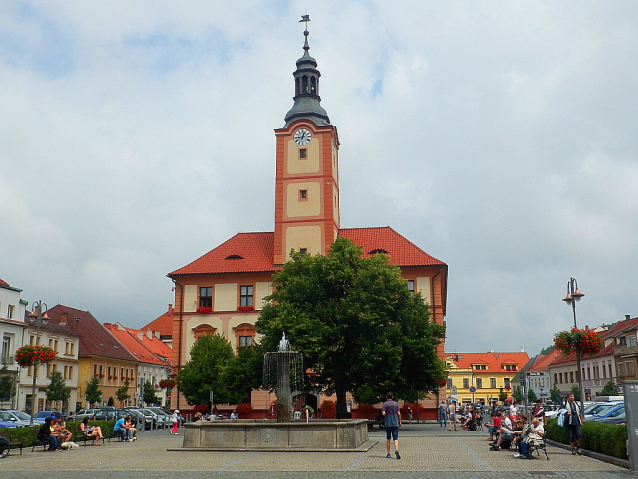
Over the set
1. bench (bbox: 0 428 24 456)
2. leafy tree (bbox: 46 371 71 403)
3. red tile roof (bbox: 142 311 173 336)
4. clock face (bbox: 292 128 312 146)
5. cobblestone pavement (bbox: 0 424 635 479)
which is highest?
clock face (bbox: 292 128 312 146)

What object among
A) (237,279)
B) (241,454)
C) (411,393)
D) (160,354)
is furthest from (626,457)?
(160,354)

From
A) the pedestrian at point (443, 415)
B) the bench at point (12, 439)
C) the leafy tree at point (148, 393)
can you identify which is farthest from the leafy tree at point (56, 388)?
the bench at point (12, 439)

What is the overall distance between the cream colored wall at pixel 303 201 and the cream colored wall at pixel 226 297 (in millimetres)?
7255

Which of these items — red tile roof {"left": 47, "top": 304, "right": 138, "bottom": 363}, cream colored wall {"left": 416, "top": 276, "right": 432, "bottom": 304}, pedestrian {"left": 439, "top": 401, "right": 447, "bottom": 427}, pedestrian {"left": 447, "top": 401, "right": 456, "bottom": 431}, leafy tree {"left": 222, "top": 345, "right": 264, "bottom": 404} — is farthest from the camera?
red tile roof {"left": 47, "top": 304, "right": 138, "bottom": 363}

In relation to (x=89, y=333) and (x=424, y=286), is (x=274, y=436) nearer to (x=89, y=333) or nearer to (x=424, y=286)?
(x=424, y=286)

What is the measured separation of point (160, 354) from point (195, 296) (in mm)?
44336

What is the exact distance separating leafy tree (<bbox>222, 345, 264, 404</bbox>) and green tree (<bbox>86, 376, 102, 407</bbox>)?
2439 cm

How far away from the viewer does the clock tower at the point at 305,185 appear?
173 ft

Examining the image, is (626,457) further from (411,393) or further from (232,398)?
(232,398)

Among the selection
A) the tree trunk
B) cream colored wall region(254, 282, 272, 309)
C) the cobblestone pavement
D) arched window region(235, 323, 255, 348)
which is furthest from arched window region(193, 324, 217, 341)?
the cobblestone pavement

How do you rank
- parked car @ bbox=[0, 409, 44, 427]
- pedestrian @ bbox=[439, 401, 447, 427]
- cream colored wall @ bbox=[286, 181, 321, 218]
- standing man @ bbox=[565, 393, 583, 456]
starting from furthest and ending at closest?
1. cream colored wall @ bbox=[286, 181, 321, 218]
2. pedestrian @ bbox=[439, 401, 447, 427]
3. parked car @ bbox=[0, 409, 44, 427]
4. standing man @ bbox=[565, 393, 583, 456]

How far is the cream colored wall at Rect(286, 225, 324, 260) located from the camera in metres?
52.5

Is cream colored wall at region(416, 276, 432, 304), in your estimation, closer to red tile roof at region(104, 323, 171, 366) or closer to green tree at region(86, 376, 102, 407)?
green tree at region(86, 376, 102, 407)

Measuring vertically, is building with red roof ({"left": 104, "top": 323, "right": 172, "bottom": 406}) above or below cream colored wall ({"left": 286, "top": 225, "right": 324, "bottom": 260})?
below
